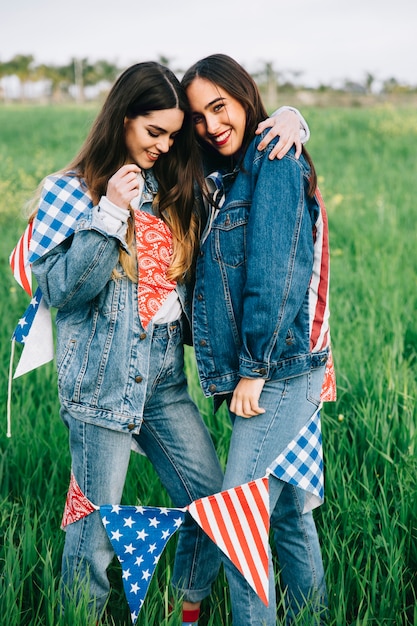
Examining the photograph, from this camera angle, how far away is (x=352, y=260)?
5699 mm

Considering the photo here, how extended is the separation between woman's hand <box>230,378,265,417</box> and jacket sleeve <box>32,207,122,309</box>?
0.49 m

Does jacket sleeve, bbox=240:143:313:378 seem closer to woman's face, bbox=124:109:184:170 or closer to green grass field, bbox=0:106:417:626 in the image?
woman's face, bbox=124:109:184:170

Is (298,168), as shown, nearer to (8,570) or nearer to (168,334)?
(168,334)

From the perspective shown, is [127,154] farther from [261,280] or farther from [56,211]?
[261,280]

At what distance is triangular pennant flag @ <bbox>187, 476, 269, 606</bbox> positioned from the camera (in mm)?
1821

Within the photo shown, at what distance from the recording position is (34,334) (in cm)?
205

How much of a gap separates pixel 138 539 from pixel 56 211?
102cm

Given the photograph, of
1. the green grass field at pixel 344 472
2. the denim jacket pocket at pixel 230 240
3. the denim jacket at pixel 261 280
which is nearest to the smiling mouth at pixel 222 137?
the denim jacket at pixel 261 280

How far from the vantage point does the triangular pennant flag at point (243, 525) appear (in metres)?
1.82

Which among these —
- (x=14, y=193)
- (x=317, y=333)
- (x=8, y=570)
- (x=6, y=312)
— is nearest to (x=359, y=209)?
(x=6, y=312)

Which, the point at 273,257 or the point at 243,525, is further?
the point at 243,525

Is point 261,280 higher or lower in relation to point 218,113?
lower

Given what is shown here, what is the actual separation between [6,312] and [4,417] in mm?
1566

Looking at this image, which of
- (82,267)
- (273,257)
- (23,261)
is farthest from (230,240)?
(23,261)
